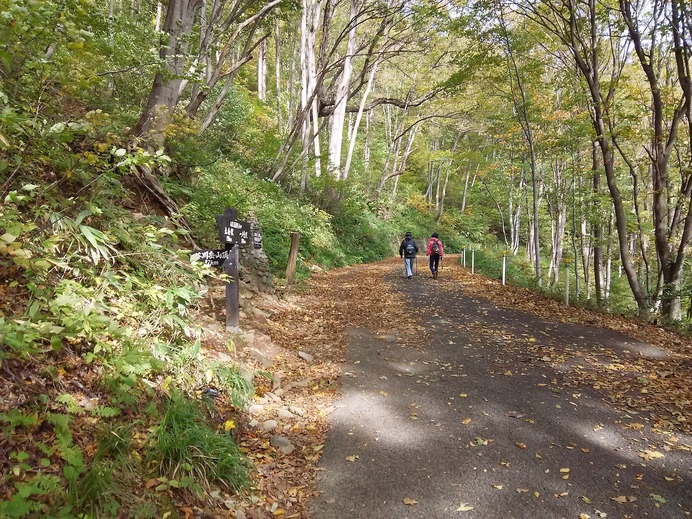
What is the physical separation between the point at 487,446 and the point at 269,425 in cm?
215

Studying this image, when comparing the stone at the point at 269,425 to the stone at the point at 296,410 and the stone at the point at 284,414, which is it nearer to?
the stone at the point at 284,414

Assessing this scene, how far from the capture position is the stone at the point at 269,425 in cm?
396

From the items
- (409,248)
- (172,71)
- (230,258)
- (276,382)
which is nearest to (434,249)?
(409,248)

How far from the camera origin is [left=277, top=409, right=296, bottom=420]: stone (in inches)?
167

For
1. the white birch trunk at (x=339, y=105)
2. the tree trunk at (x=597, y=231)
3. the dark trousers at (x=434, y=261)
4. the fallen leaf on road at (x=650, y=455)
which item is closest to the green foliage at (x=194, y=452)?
the fallen leaf on road at (x=650, y=455)

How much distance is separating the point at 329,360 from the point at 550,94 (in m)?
15.7

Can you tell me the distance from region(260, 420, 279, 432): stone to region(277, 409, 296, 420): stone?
0.47ft

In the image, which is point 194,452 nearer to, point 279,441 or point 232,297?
point 279,441

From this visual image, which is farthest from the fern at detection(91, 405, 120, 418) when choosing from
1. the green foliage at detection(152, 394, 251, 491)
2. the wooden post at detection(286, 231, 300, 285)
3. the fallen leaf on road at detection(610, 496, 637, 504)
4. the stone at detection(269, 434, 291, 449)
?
the wooden post at detection(286, 231, 300, 285)

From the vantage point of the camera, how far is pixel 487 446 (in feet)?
12.3

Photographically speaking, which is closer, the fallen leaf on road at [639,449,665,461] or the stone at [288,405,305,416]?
the fallen leaf on road at [639,449,665,461]

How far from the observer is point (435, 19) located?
16.8 metres

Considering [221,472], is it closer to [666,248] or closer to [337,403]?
[337,403]

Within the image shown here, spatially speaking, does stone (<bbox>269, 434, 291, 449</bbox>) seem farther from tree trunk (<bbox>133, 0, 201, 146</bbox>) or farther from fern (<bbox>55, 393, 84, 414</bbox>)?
tree trunk (<bbox>133, 0, 201, 146</bbox>)
